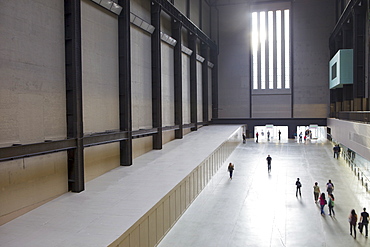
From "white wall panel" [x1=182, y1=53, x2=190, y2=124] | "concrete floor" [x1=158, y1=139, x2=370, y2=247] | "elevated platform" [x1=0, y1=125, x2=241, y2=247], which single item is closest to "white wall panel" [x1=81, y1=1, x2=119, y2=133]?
"elevated platform" [x1=0, y1=125, x2=241, y2=247]

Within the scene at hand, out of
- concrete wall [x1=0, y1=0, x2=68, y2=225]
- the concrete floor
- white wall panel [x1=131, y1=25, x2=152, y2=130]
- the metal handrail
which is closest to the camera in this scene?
concrete wall [x1=0, y1=0, x2=68, y2=225]

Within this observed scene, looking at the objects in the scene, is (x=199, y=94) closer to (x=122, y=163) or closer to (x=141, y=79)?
(x=141, y=79)

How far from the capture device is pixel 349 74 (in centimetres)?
3541

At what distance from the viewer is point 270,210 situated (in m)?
19.2

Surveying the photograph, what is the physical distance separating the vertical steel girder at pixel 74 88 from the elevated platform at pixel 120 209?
3.40ft

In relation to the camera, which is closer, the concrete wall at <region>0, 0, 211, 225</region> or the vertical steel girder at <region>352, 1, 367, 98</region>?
the concrete wall at <region>0, 0, 211, 225</region>

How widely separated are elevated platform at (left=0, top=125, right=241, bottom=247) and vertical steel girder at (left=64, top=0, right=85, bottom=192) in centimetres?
Result: 104

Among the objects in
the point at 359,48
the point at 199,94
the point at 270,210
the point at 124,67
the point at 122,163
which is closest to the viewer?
the point at 270,210

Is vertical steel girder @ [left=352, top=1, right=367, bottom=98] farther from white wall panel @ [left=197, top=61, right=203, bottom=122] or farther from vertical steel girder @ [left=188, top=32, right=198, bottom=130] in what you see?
white wall panel @ [left=197, top=61, right=203, bottom=122]

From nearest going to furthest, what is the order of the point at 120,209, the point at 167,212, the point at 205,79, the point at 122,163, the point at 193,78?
the point at 120,209, the point at 167,212, the point at 122,163, the point at 193,78, the point at 205,79

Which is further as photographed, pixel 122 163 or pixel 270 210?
pixel 122 163

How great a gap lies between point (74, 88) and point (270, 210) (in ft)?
40.1

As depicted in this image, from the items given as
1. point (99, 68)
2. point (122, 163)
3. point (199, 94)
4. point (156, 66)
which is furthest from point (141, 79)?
point (199, 94)

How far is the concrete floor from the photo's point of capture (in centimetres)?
1515
